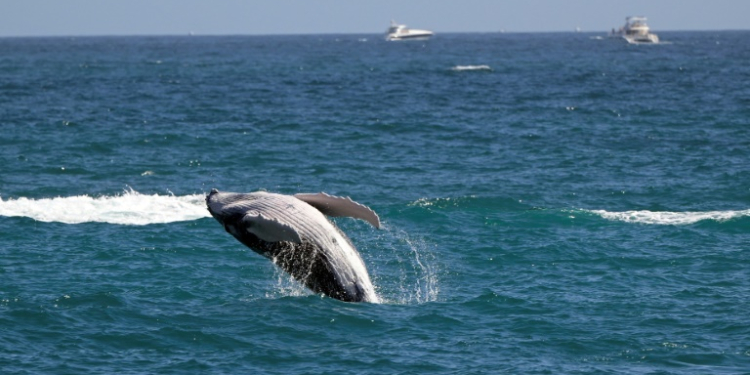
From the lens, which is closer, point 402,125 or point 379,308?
point 379,308

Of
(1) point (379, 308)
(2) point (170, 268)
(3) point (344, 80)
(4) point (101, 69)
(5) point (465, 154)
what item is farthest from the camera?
(4) point (101, 69)

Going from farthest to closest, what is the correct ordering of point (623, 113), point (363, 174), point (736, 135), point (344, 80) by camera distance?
point (344, 80)
point (623, 113)
point (736, 135)
point (363, 174)

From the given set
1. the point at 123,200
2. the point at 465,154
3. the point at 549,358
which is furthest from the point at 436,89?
the point at 549,358

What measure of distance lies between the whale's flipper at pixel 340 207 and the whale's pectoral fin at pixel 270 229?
108cm

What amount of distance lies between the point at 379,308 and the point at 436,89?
2708 inches

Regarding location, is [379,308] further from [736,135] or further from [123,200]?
[736,135]

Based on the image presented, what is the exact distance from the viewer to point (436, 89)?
303ft

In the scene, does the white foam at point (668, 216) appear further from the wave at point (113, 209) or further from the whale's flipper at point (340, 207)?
the whale's flipper at point (340, 207)

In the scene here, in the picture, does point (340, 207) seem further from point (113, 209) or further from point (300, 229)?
point (113, 209)

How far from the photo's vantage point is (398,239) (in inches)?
1340

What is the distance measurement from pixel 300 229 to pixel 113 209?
62.1 ft

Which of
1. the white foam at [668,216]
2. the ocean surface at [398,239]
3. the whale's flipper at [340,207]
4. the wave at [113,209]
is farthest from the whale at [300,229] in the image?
the white foam at [668,216]

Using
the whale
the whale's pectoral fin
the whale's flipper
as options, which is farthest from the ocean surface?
the whale's flipper

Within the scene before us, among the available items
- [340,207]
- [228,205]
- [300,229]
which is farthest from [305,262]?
[228,205]
